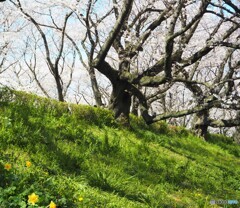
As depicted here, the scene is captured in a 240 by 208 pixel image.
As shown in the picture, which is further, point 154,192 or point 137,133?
point 137,133

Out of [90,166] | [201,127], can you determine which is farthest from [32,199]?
[201,127]

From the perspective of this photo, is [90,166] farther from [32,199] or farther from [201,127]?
[201,127]

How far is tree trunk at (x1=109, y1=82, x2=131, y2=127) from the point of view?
1216 centimetres

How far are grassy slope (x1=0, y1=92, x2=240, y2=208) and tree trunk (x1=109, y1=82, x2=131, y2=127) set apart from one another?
1.93 feet

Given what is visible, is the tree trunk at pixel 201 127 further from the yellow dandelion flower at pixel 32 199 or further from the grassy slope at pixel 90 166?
the yellow dandelion flower at pixel 32 199

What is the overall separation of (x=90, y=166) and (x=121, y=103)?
5827mm

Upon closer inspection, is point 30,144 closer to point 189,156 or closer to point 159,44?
point 189,156

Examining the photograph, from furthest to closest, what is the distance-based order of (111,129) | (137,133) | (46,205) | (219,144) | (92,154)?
(219,144) → (137,133) → (111,129) → (92,154) → (46,205)

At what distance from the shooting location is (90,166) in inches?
269

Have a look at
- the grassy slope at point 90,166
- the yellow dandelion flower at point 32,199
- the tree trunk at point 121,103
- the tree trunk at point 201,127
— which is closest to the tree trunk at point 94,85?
the tree trunk at point 121,103

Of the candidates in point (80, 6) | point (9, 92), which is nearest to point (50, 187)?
point (9, 92)

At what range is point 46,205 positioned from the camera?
4.14m

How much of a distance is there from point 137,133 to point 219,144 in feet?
20.9

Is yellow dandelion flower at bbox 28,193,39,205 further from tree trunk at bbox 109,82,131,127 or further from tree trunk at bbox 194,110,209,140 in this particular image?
tree trunk at bbox 194,110,209,140
